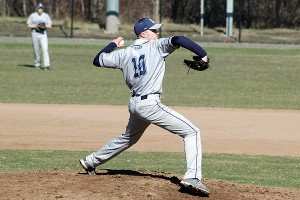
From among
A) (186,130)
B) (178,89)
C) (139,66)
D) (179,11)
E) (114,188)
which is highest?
(139,66)

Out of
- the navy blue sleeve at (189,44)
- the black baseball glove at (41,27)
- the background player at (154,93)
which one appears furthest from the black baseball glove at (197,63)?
the black baseball glove at (41,27)

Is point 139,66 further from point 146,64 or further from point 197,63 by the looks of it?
point 197,63

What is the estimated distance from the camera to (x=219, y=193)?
9203 mm

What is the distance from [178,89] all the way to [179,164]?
10.5 metres

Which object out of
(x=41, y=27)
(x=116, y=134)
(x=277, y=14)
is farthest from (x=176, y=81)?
(x=277, y=14)

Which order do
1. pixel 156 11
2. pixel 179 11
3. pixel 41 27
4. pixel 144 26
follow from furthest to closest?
pixel 179 11 → pixel 156 11 → pixel 41 27 → pixel 144 26

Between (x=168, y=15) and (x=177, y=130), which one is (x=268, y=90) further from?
(x=168, y=15)

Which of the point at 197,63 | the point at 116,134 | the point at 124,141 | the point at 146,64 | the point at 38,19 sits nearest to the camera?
the point at 197,63

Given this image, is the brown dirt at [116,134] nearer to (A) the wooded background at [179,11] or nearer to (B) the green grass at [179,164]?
(B) the green grass at [179,164]

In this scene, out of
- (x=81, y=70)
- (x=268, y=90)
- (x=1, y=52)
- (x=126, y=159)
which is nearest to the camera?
(x=126, y=159)

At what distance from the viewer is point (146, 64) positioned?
8977 mm

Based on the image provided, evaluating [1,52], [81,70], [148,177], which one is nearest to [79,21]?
[1,52]

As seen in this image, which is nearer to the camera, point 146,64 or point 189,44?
point 189,44

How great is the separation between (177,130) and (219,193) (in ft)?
2.78
